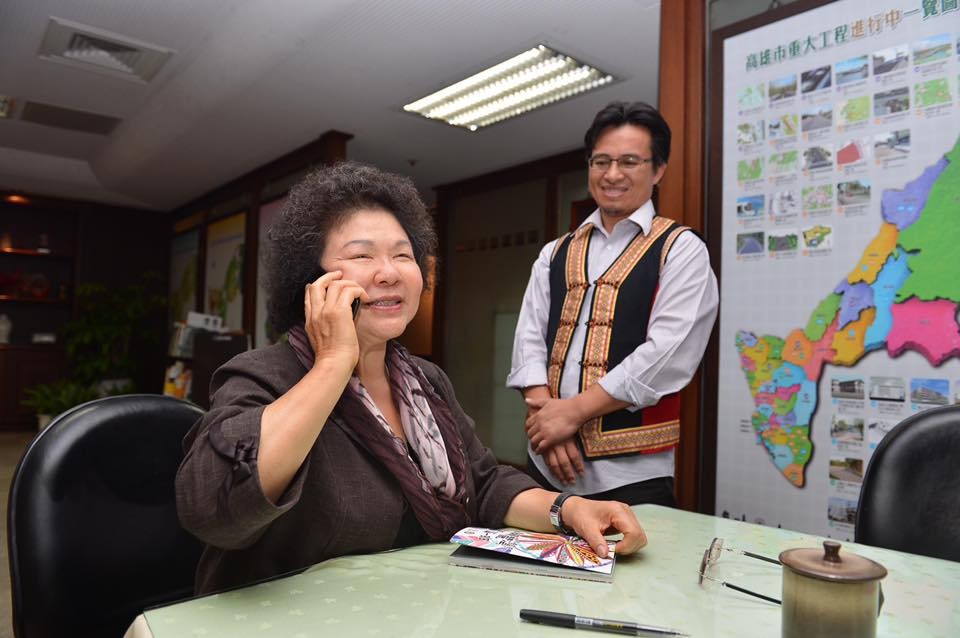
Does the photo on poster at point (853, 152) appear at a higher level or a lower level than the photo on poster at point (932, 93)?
lower

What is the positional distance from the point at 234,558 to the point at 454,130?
4791mm

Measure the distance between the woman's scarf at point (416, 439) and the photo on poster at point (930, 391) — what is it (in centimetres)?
125

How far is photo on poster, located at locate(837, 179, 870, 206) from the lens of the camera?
6.02 feet

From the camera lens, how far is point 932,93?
1729 mm

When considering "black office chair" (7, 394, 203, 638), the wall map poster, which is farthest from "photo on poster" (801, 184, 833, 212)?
"black office chair" (7, 394, 203, 638)

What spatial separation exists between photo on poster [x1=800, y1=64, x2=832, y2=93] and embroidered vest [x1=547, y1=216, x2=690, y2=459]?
595 mm

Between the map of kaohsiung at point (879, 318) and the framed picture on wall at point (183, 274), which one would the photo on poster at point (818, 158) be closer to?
the map of kaohsiung at point (879, 318)

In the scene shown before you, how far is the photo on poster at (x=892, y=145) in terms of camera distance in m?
1.77

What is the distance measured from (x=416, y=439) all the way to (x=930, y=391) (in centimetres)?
138

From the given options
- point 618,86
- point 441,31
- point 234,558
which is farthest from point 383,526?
point 618,86

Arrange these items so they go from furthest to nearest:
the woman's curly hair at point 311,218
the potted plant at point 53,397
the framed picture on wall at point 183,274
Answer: the framed picture on wall at point 183,274, the potted plant at point 53,397, the woman's curly hair at point 311,218

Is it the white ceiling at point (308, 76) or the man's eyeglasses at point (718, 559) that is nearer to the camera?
the man's eyeglasses at point (718, 559)

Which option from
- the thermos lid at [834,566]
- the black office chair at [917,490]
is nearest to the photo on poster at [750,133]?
the black office chair at [917,490]

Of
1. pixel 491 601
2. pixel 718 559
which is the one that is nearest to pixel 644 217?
pixel 718 559
